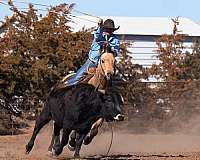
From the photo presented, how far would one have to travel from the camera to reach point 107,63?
9.56 m

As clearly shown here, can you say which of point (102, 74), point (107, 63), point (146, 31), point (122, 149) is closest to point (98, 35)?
point (102, 74)

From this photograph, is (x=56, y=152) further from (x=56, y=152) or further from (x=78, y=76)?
(x=78, y=76)

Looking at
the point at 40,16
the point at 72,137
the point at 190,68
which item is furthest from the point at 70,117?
the point at 190,68

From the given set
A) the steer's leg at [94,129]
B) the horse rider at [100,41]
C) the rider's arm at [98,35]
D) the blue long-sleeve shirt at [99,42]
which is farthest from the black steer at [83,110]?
the rider's arm at [98,35]

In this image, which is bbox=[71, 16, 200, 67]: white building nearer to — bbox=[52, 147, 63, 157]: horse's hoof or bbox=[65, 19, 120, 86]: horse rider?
bbox=[65, 19, 120, 86]: horse rider

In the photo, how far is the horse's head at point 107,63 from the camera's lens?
31.2ft

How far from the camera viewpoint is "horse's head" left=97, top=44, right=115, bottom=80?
31.2ft

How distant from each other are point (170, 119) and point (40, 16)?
797cm

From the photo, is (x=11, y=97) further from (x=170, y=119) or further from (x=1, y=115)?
(x=170, y=119)

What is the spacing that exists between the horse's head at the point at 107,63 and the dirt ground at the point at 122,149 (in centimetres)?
184

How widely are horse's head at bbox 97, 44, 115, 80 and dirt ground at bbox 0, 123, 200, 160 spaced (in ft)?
6.05

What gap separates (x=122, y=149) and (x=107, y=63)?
14.7 ft

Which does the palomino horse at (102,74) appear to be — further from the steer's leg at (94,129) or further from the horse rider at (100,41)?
the horse rider at (100,41)

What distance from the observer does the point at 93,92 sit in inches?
388
